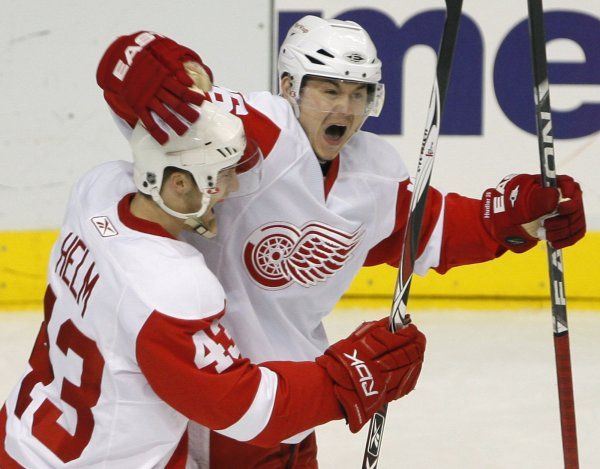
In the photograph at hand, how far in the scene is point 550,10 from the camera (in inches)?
165

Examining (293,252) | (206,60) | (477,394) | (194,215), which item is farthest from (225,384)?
(206,60)

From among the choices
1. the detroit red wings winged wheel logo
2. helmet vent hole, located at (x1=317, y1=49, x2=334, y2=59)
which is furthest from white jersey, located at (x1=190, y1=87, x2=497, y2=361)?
helmet vent hole, located at (x1=317, y1=49, x2=334, y2=59)

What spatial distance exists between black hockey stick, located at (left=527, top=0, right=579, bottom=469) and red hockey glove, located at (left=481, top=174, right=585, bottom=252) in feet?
0.12

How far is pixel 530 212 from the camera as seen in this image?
2.22m

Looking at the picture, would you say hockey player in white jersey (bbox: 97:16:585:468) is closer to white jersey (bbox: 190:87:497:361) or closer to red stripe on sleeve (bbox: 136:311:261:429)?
white jersey (bbox: 190:87:497:361)

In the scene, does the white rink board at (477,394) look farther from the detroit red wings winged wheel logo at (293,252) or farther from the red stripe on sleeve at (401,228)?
the detroit red wings winged wheel logo at (293,252)

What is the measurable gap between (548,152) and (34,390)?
1.03 metres

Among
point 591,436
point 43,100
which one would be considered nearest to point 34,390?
point 591,436

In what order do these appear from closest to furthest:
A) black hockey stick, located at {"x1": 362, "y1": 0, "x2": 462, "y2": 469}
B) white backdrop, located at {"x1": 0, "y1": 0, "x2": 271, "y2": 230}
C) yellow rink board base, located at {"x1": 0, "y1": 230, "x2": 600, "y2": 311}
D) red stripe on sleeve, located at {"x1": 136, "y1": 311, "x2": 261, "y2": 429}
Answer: red stripe on sleeve, located at {"x1": 136, "y1": 311, "x2": 261, "y2": 429} → black hockey stick, located at {"x1": 362, "y1": 0, "x2": 462, "y2": 469} → white backdrop, located at {"x1": 0, "y1": 0, "x2": 271, "y2": 230} → yellow rink board base, located at {"x1": 0, "y1": 230, "x2": 600, "y2": 311}

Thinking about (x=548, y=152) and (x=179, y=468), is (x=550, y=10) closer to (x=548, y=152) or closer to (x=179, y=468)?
(x=548, y=152)

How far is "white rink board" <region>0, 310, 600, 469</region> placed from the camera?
3.20m

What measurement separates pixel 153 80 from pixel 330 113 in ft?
1.33

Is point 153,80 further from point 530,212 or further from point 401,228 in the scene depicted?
point 530,212

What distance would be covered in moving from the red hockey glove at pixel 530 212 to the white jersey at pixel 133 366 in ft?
1.84
